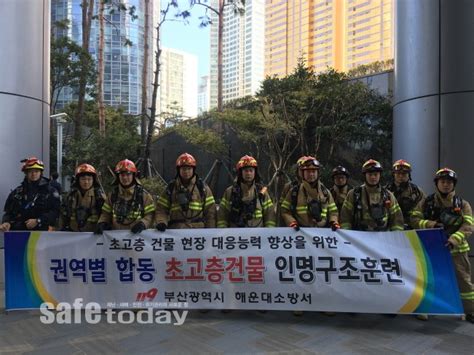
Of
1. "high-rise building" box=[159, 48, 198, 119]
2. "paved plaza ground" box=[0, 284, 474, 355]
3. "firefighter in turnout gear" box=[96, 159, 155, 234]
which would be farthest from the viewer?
"high-rise building" box=[159, 48, 198, 119]

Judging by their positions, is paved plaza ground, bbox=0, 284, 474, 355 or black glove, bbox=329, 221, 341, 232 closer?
paved plaza ground, bbox=0, 284, 474, 355

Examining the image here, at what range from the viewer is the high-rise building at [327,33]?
57.5 feet

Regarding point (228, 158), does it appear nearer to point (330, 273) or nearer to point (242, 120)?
point (242, 120)

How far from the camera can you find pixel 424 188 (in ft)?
20.2

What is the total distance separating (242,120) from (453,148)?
909 cm

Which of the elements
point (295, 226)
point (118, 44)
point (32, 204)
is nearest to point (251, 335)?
point (295, 226)

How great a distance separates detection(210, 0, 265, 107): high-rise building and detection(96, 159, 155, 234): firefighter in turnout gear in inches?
703

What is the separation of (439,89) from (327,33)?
47.2 ft

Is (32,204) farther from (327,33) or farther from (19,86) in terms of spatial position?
(327,33)

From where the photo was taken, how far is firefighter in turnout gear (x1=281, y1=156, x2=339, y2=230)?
4953 mm

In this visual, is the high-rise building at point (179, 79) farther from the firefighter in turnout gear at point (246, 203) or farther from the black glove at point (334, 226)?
the black glove at point (334, 226)

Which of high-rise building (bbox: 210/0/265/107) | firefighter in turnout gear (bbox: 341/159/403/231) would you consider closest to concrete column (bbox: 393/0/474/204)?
firefighter in turnout gear (bbox: 341/159/403/231)

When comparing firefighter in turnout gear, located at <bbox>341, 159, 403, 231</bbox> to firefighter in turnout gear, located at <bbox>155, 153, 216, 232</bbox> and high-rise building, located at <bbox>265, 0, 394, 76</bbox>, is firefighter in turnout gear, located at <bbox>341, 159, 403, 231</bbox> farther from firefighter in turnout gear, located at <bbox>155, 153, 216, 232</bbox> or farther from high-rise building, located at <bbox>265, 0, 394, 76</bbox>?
high-rise building, located at <bbox>265, 0, 394, 76</bbox>

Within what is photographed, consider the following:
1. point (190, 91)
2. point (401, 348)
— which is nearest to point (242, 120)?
point (401, 348)
